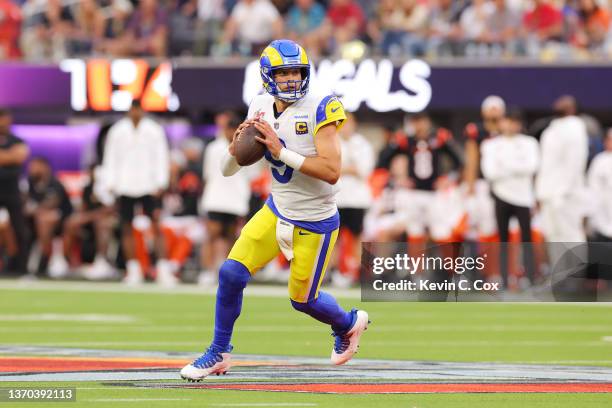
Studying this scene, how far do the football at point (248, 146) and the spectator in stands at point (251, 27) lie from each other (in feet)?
37.3

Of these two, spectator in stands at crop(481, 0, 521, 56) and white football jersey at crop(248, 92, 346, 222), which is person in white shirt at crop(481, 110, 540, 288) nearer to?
spectator in stands at crop(481, 0, 521, 56)

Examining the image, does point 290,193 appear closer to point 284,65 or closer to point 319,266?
point 319,266

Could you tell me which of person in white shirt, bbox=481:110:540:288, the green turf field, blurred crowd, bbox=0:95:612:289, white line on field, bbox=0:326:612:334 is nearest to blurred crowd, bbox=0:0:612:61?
blurred crowd, bbox=0:95:612:289

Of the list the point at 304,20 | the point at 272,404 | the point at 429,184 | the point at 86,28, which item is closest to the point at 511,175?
the point at 429,184

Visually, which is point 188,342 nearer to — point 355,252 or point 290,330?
point 290,330

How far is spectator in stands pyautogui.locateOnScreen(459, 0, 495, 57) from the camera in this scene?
1839cm

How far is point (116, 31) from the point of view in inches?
795

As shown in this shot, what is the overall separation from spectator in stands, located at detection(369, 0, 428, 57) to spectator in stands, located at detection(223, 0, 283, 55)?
4.53ft

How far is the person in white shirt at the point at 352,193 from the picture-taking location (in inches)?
622

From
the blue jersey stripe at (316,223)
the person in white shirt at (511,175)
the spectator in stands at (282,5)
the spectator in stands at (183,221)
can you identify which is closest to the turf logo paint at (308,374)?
the blue jersey stripe at (316,223)

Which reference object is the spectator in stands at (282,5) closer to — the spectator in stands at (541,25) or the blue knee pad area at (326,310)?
the spectator in stands at (541,25)

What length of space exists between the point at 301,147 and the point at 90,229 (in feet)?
35.8

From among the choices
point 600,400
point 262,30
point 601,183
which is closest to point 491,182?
point 601,183

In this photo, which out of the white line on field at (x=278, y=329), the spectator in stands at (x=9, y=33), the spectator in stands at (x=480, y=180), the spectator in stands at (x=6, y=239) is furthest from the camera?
the spectator in stands at (x=9, y=33)
